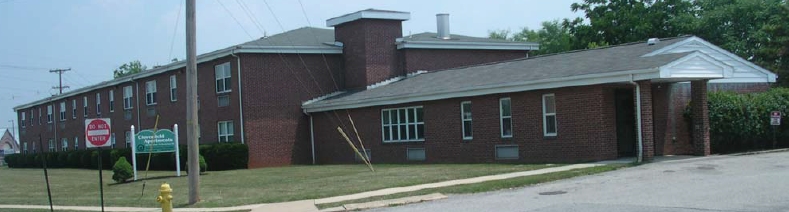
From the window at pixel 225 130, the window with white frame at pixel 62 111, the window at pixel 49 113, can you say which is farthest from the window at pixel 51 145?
the window at pixel 225 130

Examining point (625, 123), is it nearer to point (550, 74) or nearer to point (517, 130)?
point (550, 74)

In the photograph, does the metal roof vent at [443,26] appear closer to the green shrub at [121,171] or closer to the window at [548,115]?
the window at [548,115]

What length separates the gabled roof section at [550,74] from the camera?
22.9 meters

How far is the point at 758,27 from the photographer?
4841 centimetres

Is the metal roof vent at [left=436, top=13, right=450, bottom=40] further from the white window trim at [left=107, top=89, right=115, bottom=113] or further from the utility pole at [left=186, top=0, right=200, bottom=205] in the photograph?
the utility pole at [left=186, top=0, right=200, bottom=205]

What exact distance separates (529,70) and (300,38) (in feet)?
49.6

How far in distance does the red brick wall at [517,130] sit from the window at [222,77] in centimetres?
563

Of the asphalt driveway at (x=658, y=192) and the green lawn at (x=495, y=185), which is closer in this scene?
the asphalt driveway at (x=658, y=192)

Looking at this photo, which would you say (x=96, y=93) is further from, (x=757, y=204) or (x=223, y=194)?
(x=757, y=204)

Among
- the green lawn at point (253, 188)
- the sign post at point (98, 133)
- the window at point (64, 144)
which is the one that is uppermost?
the sign post at point (98, 133)

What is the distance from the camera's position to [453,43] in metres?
39.5

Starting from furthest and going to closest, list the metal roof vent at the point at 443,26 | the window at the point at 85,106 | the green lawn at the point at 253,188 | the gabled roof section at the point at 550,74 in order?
the window at the point at 85,106, the metal roof vent at the point at 443,26, the gabled roof section at the point at 550,74, the green lawn at the point at 253,188

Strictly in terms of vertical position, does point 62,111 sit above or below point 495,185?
above

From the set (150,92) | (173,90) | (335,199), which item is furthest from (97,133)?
(150,92)
